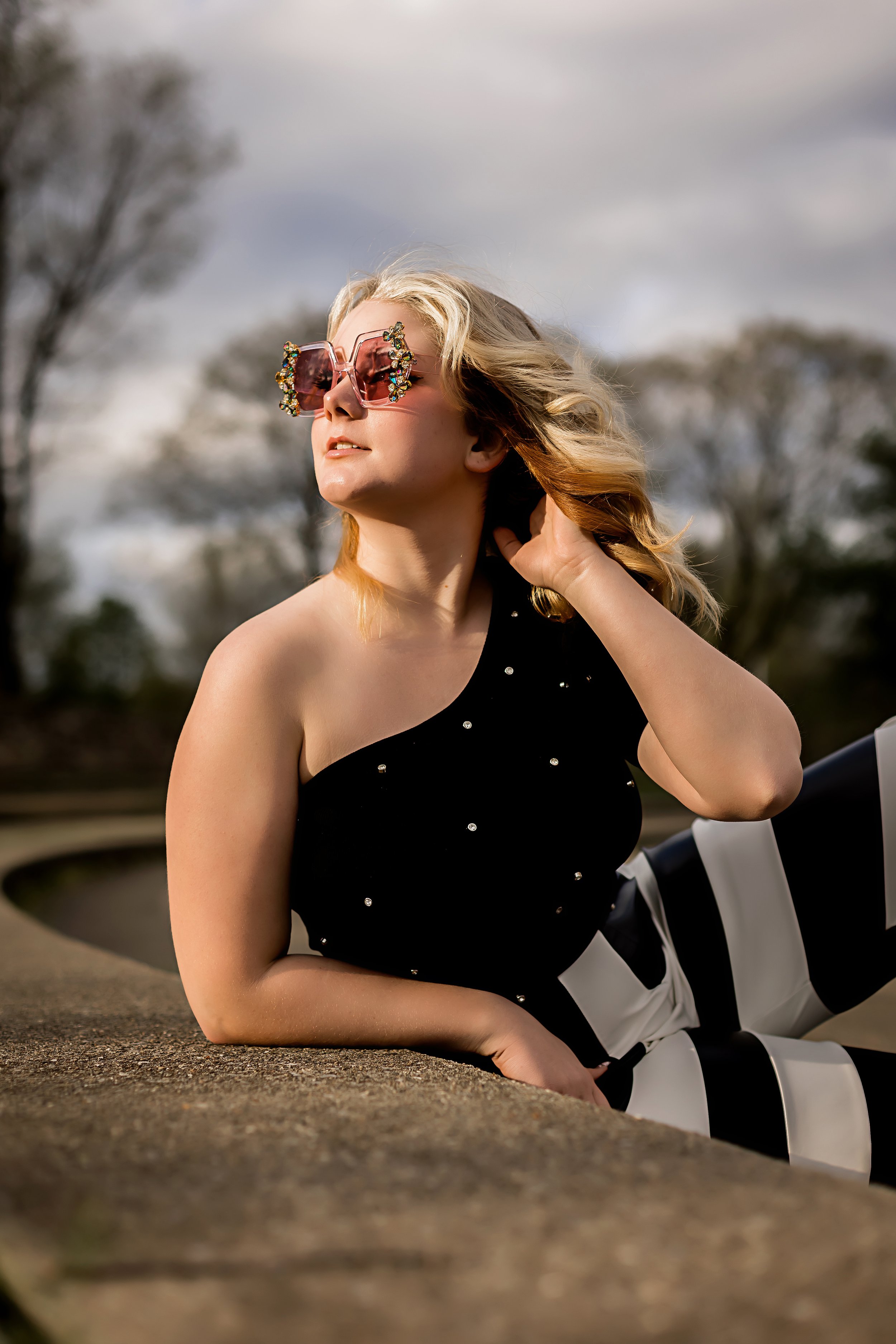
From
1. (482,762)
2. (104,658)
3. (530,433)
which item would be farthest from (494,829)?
(104,658)

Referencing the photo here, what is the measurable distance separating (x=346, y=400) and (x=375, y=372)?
7 centimetres

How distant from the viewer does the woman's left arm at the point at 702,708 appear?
65.6 inches

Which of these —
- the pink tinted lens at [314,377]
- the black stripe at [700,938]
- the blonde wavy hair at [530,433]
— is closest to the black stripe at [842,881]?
the black stripe at [700,938]

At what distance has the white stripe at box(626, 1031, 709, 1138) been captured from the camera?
1.57 m

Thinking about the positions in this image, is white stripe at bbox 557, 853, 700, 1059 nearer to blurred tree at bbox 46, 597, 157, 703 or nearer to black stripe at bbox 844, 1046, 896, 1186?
black stripe at bbox 844, 1046, 896, 1186

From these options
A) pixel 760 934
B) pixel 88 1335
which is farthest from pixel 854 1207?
pixel 760 934

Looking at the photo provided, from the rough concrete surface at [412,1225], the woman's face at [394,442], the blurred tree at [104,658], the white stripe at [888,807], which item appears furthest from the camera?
the blurred tree at [104,658]

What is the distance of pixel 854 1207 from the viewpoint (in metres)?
0.90

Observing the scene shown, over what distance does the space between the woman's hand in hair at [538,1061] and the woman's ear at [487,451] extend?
3.07ft

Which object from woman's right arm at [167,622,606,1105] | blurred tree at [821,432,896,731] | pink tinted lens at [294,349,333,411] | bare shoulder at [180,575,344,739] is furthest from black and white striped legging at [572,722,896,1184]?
blurred tree at [821,432,896,731]

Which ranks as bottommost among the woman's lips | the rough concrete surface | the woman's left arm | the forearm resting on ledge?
the forearm resting on ledge

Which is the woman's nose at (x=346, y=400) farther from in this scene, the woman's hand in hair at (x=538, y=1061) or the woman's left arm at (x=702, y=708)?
the woman's hand in hair at (x=538, y=1061)

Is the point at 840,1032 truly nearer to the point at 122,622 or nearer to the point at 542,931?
the point at 542,931

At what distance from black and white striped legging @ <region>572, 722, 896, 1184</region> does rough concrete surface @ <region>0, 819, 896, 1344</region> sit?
0.51 meters
